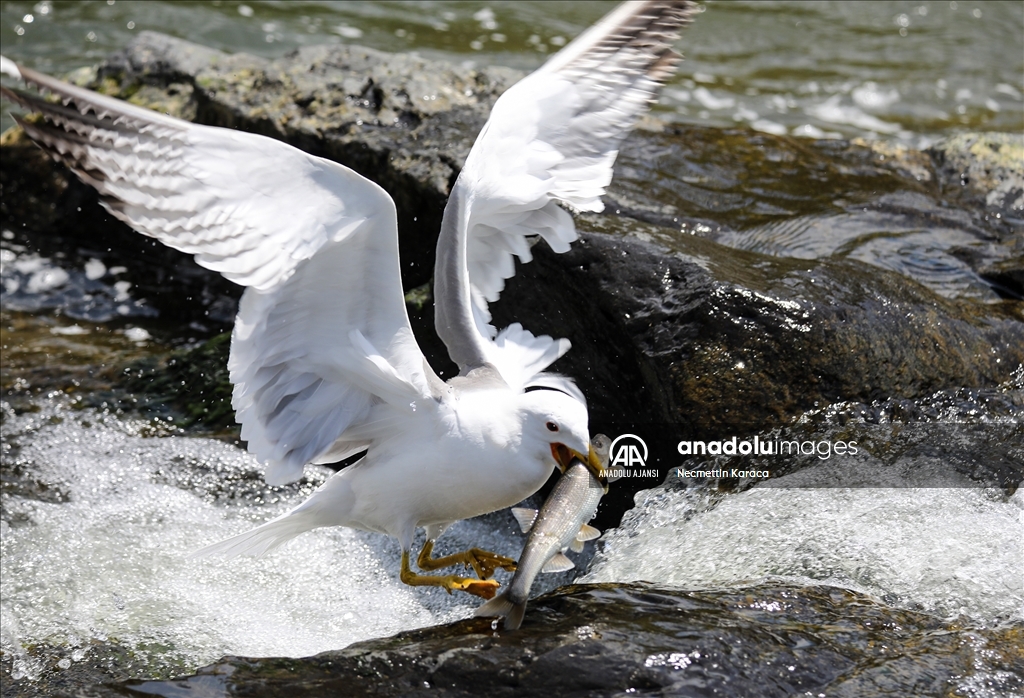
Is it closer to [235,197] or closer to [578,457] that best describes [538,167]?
[578,457]

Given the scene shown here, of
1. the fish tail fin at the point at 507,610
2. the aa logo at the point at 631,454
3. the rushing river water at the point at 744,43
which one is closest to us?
the fish tail fin at the point at 507,610

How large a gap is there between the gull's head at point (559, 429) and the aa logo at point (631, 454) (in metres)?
1.07

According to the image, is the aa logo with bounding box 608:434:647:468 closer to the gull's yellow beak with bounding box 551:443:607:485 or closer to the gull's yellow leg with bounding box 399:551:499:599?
the gull's yellow leg with bounding box 399:551:499:599

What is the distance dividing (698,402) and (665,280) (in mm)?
530

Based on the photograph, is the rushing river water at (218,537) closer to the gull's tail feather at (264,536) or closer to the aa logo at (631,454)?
the aa logo at (631,454)

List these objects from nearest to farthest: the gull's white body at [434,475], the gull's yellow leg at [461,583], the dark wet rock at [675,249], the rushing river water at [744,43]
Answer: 1. the gull's white body at [434,475]
2. the gull's yellow leg at [461,583]
3. the dark wet rock at [675,249]
4. the rushing river water at [744,43]

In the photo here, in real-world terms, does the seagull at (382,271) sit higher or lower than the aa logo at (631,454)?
higher

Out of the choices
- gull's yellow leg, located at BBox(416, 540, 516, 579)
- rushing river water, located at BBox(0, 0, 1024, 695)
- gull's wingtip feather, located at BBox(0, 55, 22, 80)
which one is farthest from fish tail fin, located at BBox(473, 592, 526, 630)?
gull's wingtip feather, located at BBox(0, 55, 22, 80)

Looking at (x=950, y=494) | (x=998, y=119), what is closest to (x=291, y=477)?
(x=950, y=494)

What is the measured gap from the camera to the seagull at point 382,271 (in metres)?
3.19

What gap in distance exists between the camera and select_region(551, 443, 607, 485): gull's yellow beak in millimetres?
3523

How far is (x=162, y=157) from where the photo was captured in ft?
10.4

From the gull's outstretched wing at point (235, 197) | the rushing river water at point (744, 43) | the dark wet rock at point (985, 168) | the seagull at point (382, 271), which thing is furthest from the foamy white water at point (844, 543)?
the rushing river water at point (744, 43)

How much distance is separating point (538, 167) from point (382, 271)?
1156mm
